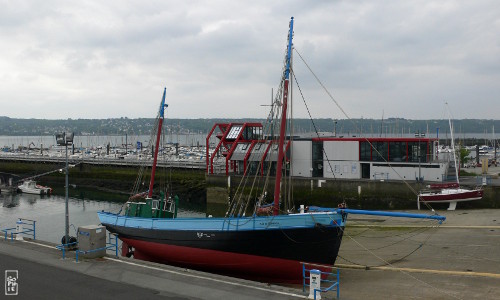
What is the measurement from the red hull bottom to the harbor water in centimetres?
1405

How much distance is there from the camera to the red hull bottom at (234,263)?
1928 cm

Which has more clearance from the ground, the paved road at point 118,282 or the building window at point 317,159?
the building window at point 317,159

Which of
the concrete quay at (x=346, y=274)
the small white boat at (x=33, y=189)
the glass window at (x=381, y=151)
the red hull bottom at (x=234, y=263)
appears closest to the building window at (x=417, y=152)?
the glass window at (x=381, y=151)

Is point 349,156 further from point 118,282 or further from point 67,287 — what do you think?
point 67,287

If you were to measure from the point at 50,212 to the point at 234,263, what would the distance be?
3295 cm

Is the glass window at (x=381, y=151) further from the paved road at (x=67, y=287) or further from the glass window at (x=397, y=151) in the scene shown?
the paved road at (x=67, y=287)

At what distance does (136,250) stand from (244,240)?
8047 mm

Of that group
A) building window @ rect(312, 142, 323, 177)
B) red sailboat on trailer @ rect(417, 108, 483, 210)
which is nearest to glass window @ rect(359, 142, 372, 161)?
building window @ rect(312, 142, 323, 177)

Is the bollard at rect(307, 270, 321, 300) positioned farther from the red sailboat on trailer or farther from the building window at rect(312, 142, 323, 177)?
the building window at rect(312, 142, 323, 177)

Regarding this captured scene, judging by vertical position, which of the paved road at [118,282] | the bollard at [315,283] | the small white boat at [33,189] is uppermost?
the bollard at [315,283]

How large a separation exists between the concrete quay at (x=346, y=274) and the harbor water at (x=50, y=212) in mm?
15355

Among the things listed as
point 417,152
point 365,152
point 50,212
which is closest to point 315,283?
point 417,152

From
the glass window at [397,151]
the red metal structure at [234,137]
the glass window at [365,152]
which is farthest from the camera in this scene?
the red metal structure at [234,137]

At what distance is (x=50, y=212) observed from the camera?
46.5 m
